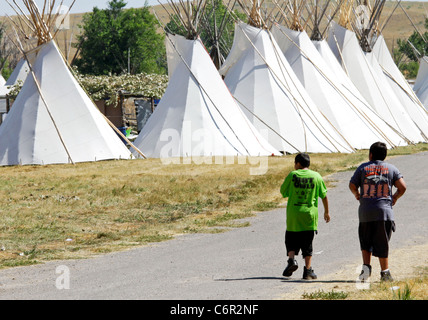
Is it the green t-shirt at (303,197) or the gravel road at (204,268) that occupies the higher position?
the green t-shirt at (303,197)

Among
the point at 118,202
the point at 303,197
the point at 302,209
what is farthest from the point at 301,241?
the point at 118,202

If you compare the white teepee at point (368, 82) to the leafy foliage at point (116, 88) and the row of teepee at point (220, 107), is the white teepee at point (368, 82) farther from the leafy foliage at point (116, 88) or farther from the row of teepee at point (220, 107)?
the leafy foliage at point (116, 88)

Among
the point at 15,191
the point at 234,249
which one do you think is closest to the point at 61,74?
the point at 15,191

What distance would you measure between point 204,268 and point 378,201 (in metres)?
1.92

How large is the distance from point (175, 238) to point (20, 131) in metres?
10.5

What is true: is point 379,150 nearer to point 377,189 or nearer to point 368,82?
point 377,189

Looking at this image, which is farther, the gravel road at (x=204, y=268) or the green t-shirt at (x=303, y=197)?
the green t-shirt at (x=303, y=197)

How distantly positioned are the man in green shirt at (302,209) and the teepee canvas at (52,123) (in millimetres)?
12731

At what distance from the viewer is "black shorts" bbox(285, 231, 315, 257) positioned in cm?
731

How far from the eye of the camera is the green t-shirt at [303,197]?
7277 mm

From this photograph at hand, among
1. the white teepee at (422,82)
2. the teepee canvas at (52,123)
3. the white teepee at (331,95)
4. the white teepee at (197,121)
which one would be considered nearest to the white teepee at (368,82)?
the white teepee at (331,95)

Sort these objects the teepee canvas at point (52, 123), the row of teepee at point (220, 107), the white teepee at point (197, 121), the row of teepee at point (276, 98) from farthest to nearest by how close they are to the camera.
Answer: the row of teepee at point (276, 98)
the white teepee at point (197, 121)
the row of teepee at point (220, 107)
the teepee canvas at point (52, 123)

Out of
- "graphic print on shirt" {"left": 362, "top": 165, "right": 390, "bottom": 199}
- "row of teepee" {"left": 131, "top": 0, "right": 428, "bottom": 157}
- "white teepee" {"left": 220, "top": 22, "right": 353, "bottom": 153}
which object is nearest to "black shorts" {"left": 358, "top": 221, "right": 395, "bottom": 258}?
"graphic print on shirt" {"left": 362, "top": 165, "right": 390, "bottom": 199}

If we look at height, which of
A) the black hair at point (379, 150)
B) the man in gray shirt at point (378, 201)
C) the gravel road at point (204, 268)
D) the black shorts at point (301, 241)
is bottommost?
the gravel road at point (204, 268)
